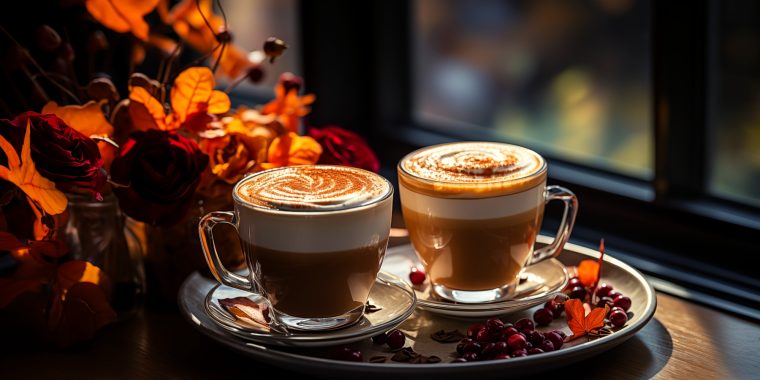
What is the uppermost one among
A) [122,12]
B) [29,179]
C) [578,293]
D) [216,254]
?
[122,12]

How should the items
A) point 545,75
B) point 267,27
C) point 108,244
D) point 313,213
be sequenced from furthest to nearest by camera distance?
point 267,27
point 545,75
point 108,244
point 313,213

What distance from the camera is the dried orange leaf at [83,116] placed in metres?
1.03

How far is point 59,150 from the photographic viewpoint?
952 mm

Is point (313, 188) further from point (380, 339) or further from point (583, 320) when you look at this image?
point (583, 320)

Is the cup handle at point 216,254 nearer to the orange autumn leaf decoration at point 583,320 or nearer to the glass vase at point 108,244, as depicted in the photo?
the glass vase at point 108,244

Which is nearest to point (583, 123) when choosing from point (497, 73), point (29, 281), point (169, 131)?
point (497, 73)

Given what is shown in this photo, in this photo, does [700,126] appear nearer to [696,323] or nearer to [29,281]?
[696,323]

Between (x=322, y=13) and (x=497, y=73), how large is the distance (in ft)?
0.96

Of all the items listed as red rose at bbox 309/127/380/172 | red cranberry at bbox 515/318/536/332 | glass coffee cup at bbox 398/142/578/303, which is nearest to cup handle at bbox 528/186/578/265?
glass coffee cup at bbox 398/142/578/303

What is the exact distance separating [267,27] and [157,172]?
867 mm

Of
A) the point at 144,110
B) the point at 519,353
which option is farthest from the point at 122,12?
the point at 519,353

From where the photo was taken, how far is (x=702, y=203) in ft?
4.24

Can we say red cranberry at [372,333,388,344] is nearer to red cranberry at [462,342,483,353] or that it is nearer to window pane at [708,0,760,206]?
red cranberry at [462,342,483,353]

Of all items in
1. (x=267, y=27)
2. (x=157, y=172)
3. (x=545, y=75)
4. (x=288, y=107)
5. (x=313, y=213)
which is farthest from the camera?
(x=267, y=27)
